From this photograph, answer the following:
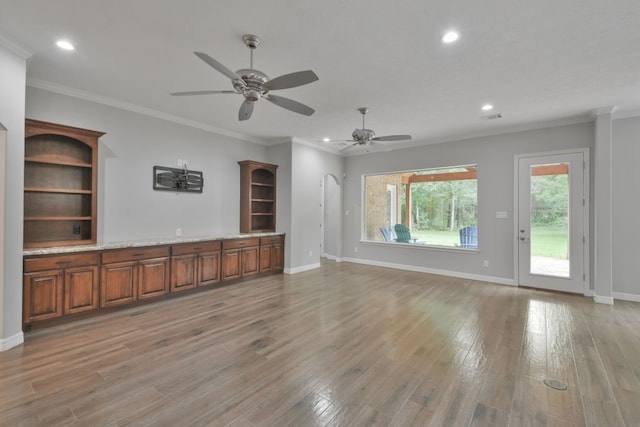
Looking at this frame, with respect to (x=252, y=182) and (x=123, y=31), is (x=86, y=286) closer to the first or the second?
(x=123, y=31)

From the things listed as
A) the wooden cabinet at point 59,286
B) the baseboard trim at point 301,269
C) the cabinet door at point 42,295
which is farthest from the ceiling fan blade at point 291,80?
the baseboard trim at point 301,269

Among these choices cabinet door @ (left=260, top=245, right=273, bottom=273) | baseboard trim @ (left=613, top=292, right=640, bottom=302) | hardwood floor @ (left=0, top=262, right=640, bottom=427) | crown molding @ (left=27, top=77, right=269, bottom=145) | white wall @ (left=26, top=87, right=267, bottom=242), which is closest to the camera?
hardwood floor @ (left=0, top=262, right=640, bottom=427)

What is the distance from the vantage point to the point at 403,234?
7.15m

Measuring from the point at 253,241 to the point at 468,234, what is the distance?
14.5 feet

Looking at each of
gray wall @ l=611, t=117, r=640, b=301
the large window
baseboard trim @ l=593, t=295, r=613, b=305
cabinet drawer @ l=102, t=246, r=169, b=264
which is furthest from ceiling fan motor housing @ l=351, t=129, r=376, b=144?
baseboard trim @ l=593, t=295, r=613, b=305

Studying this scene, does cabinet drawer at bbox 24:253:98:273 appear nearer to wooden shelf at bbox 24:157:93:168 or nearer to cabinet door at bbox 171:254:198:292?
cabinet door at bbox 171:254:198:292

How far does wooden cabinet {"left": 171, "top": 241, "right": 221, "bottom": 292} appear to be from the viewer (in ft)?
14.4

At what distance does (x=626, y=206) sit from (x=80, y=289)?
758cm

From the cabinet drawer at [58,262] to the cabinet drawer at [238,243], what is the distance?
6.17 ft

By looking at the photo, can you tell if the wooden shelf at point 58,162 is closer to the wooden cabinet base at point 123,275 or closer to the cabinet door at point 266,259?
the wooden cabinet base at point 123,275

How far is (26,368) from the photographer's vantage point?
243cm

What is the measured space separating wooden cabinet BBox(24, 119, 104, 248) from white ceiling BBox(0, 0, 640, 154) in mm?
653

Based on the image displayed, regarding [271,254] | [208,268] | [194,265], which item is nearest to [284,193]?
[271,254]

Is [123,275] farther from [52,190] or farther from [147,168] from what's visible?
[147,168]
